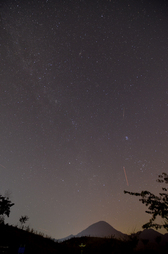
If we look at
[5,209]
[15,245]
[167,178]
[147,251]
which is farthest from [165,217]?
[5,209]

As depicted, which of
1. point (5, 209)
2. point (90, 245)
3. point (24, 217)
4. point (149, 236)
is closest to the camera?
point (90, 245)

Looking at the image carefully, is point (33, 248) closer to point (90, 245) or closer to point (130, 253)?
point (130, 253)

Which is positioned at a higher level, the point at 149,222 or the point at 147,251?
the point at 149,222

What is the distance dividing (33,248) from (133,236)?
400 inches

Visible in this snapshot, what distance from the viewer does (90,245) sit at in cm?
1994

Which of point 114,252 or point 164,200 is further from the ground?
point 164,200

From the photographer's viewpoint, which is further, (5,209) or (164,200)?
(5,209)

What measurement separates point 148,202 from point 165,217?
147 cm

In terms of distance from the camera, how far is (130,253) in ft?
42.7

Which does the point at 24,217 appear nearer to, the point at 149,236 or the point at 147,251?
the point at 147,251

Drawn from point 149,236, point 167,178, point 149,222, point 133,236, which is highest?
point 167,178

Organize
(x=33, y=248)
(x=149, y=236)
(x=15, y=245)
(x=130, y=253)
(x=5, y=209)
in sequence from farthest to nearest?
(x=149, y=236) → (x=5, y=209) → (x=130, y=253) → (x=33, y=248) → (x=15, y=245)

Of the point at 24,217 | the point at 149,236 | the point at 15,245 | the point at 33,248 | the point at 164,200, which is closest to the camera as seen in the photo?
the point at 15,245

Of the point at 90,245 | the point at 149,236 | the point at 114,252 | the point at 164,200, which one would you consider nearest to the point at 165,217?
the point at 164,200
